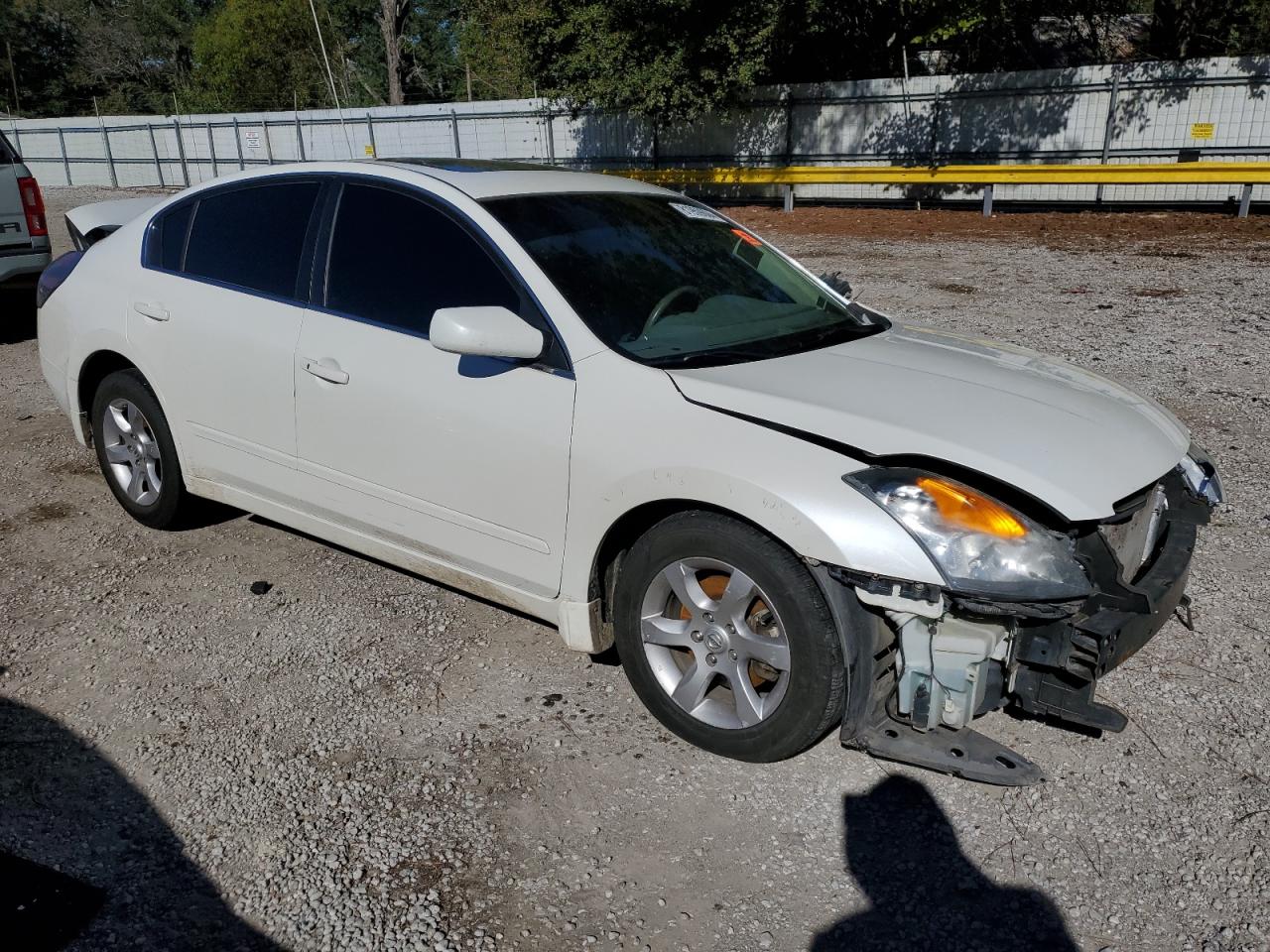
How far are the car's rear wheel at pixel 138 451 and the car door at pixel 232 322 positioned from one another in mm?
176

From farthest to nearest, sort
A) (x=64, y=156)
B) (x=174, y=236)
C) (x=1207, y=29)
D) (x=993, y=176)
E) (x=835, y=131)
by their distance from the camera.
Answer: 1. (x=64, y=156)
2. (x=1207, y=29)
3. (x=835, y=131)
4. (x=993, y=176)
5. (x=174, y=236)

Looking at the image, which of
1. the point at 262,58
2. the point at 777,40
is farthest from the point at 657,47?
the point at 262,58

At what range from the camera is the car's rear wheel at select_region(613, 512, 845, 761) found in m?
2.79

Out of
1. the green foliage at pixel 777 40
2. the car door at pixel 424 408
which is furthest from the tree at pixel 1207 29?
the car door at pixel 424 408

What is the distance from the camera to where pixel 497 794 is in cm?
299

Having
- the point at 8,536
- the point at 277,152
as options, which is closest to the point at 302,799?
the point at 8,536

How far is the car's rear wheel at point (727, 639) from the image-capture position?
2.79 m

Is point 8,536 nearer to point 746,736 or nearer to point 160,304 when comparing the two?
point 160,304

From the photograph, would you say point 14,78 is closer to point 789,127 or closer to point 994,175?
point 789,127

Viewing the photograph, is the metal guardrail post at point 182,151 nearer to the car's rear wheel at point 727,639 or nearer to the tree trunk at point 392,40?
the tree trunk at point 392,40

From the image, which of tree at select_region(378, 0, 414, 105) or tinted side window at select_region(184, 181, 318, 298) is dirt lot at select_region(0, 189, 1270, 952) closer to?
tinted side window at select_region(184, 181, 318, 298)

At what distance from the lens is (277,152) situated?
2962cm

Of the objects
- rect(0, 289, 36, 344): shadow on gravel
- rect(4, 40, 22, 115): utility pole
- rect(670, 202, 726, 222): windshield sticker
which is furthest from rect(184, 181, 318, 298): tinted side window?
rect(4, 40, 22, 115): utility pole

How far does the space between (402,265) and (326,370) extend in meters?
0.48
